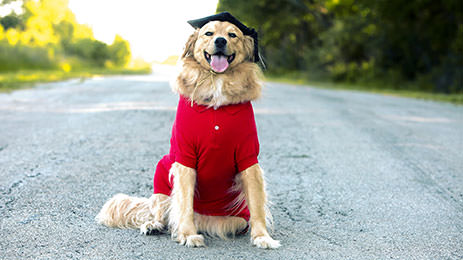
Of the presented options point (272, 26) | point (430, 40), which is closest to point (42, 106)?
point (430, 40)

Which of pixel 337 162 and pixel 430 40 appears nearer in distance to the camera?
pixel 337 162

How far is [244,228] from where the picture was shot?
140 inches

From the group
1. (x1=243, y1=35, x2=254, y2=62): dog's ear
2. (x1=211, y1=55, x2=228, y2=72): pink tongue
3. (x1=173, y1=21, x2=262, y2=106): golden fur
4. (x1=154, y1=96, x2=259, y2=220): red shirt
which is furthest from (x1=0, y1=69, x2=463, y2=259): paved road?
(x1=243, y1=35, x2=254, y2=62): dog's ear

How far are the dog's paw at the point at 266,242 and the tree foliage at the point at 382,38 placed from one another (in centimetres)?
2121

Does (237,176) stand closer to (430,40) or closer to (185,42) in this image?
(185,42)

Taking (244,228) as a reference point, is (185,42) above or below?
above

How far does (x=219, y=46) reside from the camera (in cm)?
324

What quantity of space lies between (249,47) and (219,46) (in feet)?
0.91

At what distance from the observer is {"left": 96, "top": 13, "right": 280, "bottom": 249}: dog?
3201 millimetres

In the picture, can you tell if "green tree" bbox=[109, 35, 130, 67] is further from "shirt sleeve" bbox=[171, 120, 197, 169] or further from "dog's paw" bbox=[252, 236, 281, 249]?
"dog's paw" bbox=[252, 236, 281, 249]

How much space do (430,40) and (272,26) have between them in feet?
50.5

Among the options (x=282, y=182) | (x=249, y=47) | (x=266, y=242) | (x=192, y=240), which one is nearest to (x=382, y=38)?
(x=282, y=182)

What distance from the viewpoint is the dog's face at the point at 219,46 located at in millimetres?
3254

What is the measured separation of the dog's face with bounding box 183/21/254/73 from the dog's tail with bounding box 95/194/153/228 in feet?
3.80
